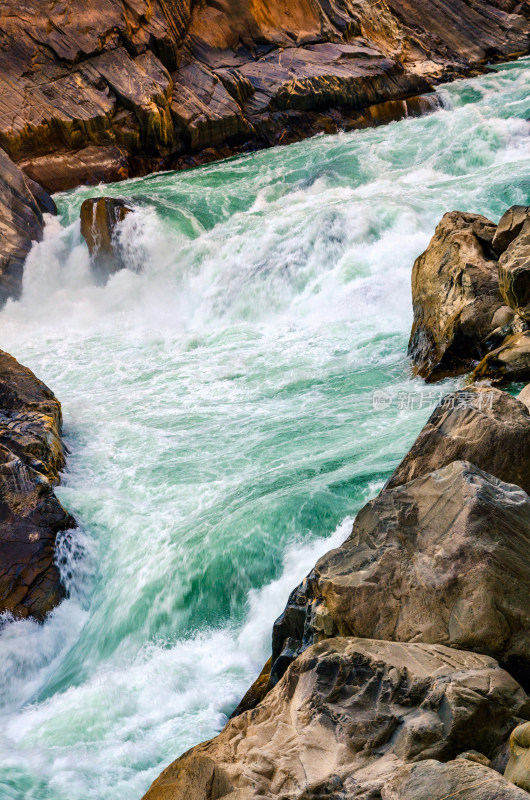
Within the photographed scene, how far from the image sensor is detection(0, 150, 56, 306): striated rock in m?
13.1

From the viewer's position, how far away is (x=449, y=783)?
213 centimetres

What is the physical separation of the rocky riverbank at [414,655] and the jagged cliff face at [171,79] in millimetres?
14701

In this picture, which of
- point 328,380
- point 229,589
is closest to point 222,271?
point 328,380

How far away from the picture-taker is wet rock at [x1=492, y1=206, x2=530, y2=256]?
21.7 feet

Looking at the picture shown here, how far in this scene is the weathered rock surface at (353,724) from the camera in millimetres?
2457

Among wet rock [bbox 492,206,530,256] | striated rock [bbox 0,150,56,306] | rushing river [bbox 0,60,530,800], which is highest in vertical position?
striated rock [bbox 0,150,56,306]

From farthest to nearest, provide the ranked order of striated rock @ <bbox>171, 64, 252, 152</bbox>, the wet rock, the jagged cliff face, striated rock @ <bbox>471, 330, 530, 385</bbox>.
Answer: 1. striated rock @ <bbox>171, 64, 252, 152</bbox>
2. the jagged cliff face
3. the wet rock
4. striated rock @ <bbox>471, 330, 530, 385</bbox>

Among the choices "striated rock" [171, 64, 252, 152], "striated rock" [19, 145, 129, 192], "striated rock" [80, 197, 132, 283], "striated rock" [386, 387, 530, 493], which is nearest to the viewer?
"striated rock" [386, 387, 530, 493]

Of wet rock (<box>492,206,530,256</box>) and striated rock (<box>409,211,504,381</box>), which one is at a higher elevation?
wet rock (<box>492,206,530,256</box>)

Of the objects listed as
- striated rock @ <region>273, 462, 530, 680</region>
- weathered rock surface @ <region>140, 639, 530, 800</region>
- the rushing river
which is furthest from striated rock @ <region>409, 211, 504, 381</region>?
weathered rock surface @ <region>140, 639, 530, 800</region>

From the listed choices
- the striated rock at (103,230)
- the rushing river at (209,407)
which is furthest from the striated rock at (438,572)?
the striated rock at (103,230)

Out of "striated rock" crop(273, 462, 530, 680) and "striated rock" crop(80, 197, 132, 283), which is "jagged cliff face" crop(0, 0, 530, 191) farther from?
"striated rock" crop(273, 462, 530, 680)

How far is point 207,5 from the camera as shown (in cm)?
1962

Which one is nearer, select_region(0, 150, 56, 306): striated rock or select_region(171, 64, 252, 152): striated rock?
select_region(0, 150, 56, 306): striated rock
